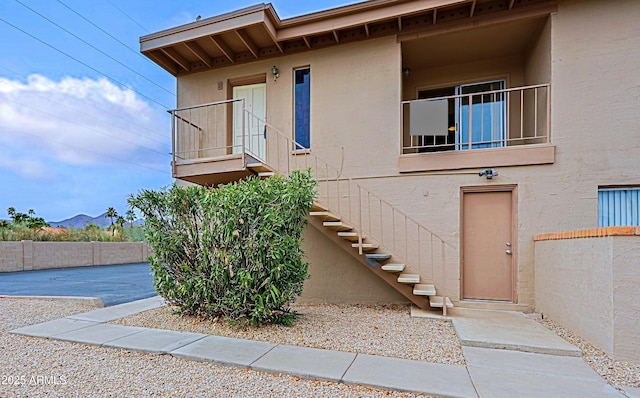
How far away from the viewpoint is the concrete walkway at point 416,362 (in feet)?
10.1

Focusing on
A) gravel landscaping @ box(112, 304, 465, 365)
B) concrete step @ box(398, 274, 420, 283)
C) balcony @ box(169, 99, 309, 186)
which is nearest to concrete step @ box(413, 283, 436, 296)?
concrete step @ box(398, 274, 420, 283)

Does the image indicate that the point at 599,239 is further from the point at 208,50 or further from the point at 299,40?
the point at 208,50

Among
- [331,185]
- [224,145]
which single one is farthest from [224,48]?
[331,185]

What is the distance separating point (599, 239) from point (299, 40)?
6.30 m

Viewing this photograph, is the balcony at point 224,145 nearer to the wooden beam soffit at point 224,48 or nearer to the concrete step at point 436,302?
the wooden beam soffit at point 224,48

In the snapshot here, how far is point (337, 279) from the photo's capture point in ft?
22.1

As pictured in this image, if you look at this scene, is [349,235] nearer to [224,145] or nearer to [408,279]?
[408,279]

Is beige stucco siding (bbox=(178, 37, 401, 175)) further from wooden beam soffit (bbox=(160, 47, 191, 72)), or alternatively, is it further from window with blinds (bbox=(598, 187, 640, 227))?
window with blinds (bbox=(598, 187, 640, 227))

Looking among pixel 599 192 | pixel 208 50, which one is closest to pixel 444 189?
pixel 599 192

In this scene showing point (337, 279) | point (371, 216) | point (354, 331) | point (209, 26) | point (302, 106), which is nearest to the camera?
point (354, 331)

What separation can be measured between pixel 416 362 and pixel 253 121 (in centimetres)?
633

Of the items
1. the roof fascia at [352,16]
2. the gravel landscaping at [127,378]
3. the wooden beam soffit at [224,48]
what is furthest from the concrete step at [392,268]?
the wooden beam soffit at [224,48]

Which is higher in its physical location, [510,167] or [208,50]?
[208,50]

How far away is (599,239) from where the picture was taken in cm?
391
